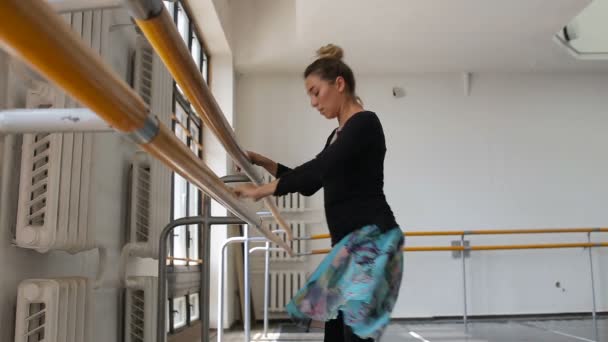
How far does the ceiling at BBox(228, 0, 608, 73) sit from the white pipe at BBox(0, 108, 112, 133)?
3.93 metres

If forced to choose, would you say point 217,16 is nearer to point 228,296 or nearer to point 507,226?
point 228,296

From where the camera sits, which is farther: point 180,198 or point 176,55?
point 180,198

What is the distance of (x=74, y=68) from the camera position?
0.40m

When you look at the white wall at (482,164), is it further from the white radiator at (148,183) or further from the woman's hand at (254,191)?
the woman's hand at (254,191)

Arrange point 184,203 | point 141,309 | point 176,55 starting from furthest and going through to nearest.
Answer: point 184,203, point 141,309, point 176,55

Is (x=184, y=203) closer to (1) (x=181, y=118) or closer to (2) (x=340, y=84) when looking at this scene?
(1) (x=181, y=118)

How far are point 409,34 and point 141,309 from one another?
12.6ft

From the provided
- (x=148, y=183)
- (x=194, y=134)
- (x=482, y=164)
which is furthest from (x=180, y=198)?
(x=482, y=164)

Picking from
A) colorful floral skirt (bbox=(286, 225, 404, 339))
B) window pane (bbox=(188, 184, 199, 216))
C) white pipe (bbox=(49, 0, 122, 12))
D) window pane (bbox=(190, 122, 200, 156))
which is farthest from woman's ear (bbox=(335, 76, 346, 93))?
window pane (bbox=(190, 122, 200, 156))

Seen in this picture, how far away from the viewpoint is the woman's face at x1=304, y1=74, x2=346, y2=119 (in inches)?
56.5

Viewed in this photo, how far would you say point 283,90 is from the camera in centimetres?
644

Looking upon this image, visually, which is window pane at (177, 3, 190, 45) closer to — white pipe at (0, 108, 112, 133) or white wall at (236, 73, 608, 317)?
white wall at (236, 73, 608, 317)

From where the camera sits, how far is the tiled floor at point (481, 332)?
4.48 meters

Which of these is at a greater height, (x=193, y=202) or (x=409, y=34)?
(x=409, y=34)
